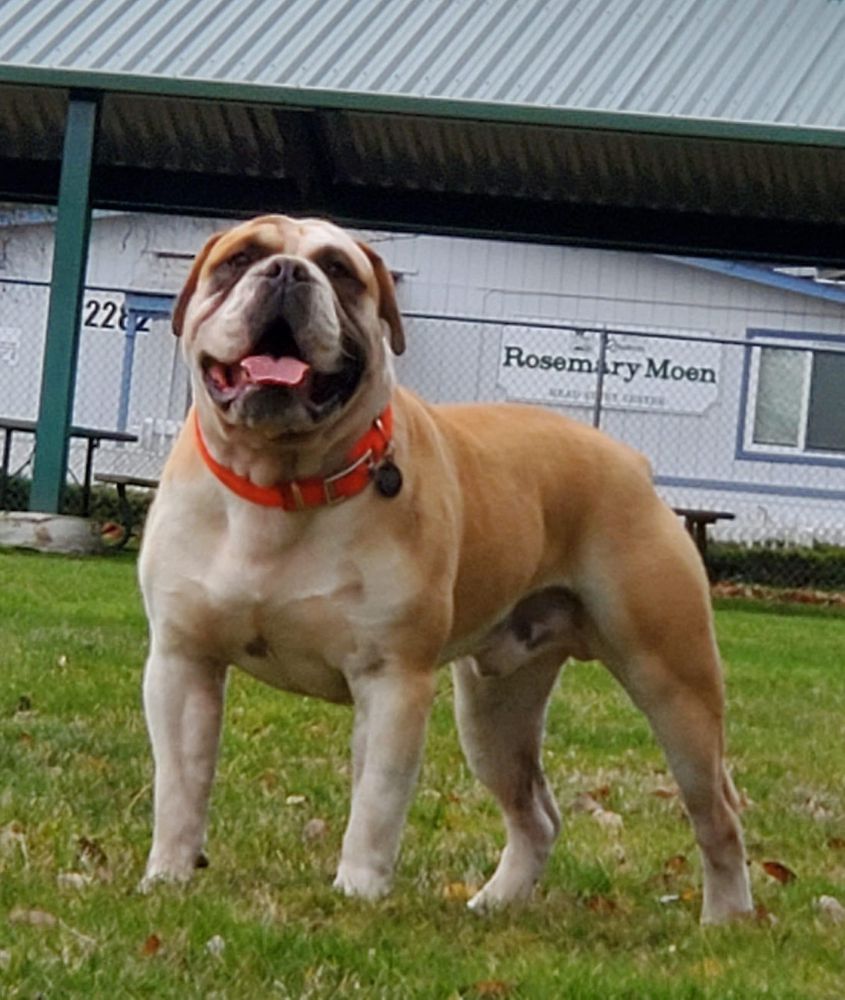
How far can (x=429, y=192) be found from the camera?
18.8 meters

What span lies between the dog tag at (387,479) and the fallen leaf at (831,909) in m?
1.59

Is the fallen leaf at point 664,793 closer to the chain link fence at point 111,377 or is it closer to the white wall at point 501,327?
the white wall at point 501,327

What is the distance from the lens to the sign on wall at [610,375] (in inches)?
953

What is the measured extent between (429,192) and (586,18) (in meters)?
2.59

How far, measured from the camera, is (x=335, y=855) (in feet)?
17.9

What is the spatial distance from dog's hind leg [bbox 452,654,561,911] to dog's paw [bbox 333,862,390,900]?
83 cm

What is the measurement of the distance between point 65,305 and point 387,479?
38.2ft

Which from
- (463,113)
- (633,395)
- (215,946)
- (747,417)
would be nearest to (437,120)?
(463,113)

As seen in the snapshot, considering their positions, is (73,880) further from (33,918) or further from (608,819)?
(608,819)

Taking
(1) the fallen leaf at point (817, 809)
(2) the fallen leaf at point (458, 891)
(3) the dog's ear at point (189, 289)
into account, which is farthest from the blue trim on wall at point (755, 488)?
(3) the dog's ear at point (189, 289)

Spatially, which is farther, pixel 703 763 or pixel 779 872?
pixel 779 872

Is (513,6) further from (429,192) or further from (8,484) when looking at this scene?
(8,484)

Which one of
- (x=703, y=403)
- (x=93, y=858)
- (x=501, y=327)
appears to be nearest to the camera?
(x=93, y=858)

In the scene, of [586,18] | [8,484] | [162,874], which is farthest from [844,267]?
[162,874]
